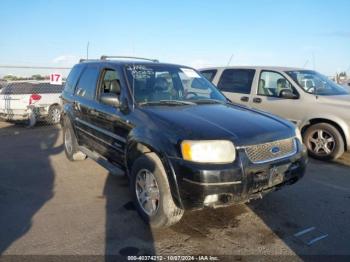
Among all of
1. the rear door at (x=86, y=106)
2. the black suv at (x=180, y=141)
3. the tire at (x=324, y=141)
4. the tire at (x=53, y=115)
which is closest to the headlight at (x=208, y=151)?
the black suv at (x=180, y=141)

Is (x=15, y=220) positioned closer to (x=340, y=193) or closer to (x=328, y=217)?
(x=328, y=217)

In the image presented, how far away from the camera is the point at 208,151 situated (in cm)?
324

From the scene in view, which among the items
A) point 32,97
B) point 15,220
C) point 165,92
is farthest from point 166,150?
point 32,97

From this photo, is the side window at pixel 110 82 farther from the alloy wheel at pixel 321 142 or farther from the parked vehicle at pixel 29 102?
the parked vehicle at pixel 29 102

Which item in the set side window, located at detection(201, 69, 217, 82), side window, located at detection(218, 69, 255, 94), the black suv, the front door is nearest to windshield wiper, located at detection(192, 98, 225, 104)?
the black suv

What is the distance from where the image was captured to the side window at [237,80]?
7.55m

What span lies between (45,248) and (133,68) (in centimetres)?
246

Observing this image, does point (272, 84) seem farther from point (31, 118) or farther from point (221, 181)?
point (31, 118)

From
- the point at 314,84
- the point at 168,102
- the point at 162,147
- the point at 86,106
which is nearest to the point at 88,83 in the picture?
the point at 86,106

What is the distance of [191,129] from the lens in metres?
3.36

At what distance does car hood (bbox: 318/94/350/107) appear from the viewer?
632cm

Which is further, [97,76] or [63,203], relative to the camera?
[97,76]

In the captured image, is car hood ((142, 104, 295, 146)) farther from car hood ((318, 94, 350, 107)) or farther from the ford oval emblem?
car hood ((318, 94, 350, 107))

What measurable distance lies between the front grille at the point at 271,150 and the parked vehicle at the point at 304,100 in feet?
9.79
